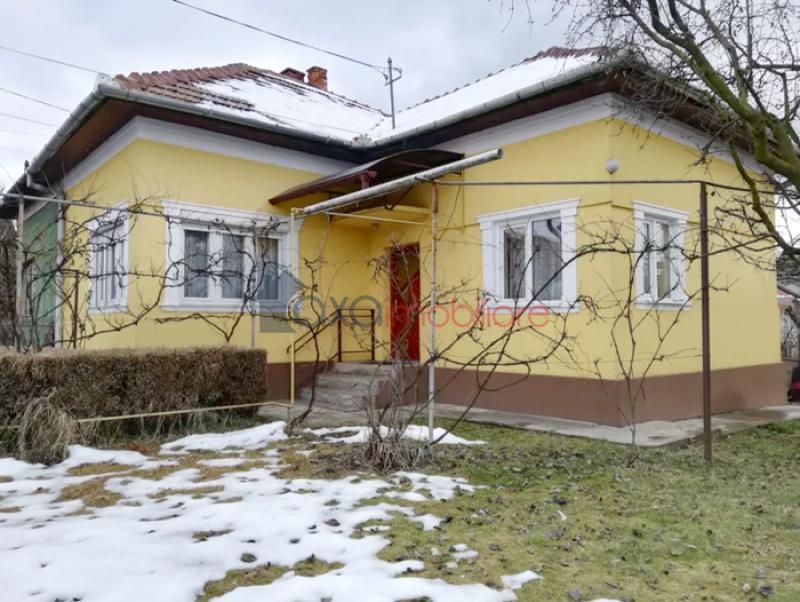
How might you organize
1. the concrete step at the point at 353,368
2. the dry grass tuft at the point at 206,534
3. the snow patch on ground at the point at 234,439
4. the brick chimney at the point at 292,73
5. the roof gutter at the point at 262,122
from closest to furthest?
the dry grass tuft at the point at 206,534 → the snow patch on ground at the point at 234,439 → the roof gutter at the point at 262,122 → the concrete step at the point at 353,368 → the brick chimney at the point at 292,73

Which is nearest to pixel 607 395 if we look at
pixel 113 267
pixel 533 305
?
pixel 533 305

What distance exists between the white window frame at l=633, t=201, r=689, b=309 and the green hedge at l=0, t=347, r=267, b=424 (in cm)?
525

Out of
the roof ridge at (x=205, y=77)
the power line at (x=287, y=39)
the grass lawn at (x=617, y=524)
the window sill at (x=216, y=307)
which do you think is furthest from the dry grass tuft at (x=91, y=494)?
the power line at (x=287, y=39)

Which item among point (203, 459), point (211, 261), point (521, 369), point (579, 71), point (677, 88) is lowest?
point (203, 459)

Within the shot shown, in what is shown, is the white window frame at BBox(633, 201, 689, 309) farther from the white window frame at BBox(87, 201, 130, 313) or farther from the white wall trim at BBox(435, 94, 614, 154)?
the white window frame at BBox(87, 201, 130, 313)

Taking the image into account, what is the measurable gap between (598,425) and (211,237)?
21.0 ft

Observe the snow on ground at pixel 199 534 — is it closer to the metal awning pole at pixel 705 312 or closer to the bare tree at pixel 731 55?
the metal awning pole at pixel 705 312

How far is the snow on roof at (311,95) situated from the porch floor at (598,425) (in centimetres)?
434

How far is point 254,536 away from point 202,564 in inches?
17.6

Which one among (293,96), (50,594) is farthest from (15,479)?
(293,96)

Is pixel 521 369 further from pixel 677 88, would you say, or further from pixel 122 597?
pixel 122 597

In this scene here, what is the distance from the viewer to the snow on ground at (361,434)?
6.29 m

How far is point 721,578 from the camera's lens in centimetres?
310

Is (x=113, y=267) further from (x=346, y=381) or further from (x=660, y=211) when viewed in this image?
(x=660, y=211)
